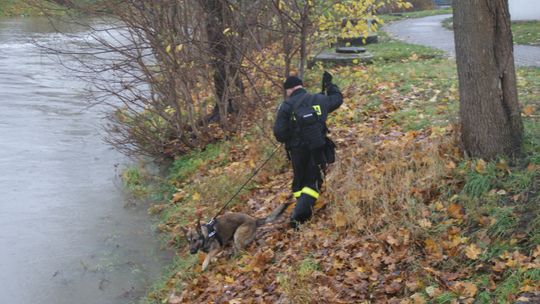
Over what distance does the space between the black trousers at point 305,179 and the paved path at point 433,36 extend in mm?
8164

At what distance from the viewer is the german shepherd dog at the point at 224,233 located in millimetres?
8047

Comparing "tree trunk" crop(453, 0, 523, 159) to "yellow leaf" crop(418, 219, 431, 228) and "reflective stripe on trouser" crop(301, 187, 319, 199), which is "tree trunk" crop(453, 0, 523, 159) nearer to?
"yellow leaf" crop(418, 219, 431, 228)

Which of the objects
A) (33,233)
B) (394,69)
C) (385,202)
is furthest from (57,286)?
(394,69)

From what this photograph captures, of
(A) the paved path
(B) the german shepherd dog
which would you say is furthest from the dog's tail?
(A) the paved path

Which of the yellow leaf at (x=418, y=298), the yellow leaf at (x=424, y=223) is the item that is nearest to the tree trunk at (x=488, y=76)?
the yellow leaf at (x=424, y=223)

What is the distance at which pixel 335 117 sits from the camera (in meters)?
11.8

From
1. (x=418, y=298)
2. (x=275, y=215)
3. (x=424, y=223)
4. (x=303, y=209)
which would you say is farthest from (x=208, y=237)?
(x=418, y=298)

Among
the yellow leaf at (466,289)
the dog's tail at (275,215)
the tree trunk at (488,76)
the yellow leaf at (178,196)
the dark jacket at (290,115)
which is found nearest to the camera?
the yellow leaf at (466,289)

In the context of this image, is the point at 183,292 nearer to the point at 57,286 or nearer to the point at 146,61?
the point at 57,286

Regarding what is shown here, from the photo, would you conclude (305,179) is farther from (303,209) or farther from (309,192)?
(303,209)

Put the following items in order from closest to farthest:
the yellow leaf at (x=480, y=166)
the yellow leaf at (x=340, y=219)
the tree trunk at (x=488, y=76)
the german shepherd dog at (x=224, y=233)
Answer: the tree trunk at (x=488, y=76) → the yellow leaf at (x=480, y=166) → the yellow leaf at (x=340, y=219) → the german shepherd dog at (x=224, y=233)

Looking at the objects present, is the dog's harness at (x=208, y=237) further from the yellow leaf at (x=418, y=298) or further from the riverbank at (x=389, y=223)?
the yellow leaf at (x=418, y=298)

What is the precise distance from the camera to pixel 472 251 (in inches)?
225

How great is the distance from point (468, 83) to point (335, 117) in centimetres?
494
